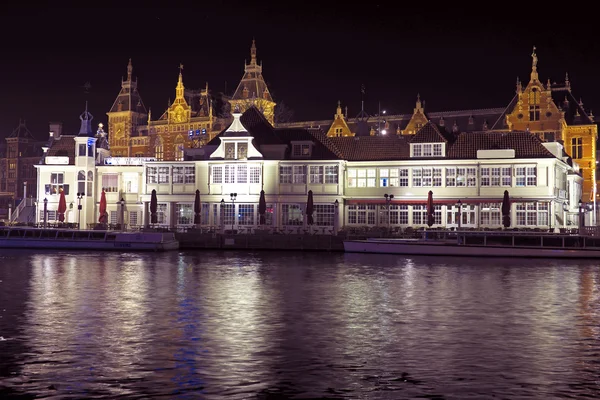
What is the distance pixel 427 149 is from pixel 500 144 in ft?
21.4

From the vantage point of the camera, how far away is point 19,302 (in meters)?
29.0

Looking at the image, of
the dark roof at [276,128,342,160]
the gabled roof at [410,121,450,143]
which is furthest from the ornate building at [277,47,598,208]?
the gabled roof at [410,121,450,143]

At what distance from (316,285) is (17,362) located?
768 inches

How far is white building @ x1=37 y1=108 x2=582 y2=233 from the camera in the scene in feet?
226

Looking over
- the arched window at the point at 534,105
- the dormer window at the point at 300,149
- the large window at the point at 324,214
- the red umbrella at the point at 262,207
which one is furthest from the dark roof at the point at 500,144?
the arched window at the point at 534,105

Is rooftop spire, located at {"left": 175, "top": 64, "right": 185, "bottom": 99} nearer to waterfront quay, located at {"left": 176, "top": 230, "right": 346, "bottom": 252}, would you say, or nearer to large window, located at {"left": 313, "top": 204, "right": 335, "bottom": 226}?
large window, located at {"left": 313, "top": 204, "right": 335, "bottom": 226}

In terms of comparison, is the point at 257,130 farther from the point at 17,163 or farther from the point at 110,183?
the point at 17,163

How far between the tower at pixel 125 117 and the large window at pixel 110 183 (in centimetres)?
8124

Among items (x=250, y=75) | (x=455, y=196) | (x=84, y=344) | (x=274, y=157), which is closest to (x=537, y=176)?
(x=455, y=196)

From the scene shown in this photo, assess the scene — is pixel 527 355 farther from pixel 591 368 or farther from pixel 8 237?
pixel 8 237

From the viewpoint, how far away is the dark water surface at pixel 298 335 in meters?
15.7

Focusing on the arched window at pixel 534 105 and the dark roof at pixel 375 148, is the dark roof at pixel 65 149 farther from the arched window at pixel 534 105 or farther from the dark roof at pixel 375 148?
the arched window at pixel 534 105

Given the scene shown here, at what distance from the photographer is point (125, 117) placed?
166 meters

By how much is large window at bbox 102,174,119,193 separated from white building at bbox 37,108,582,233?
176 inches
